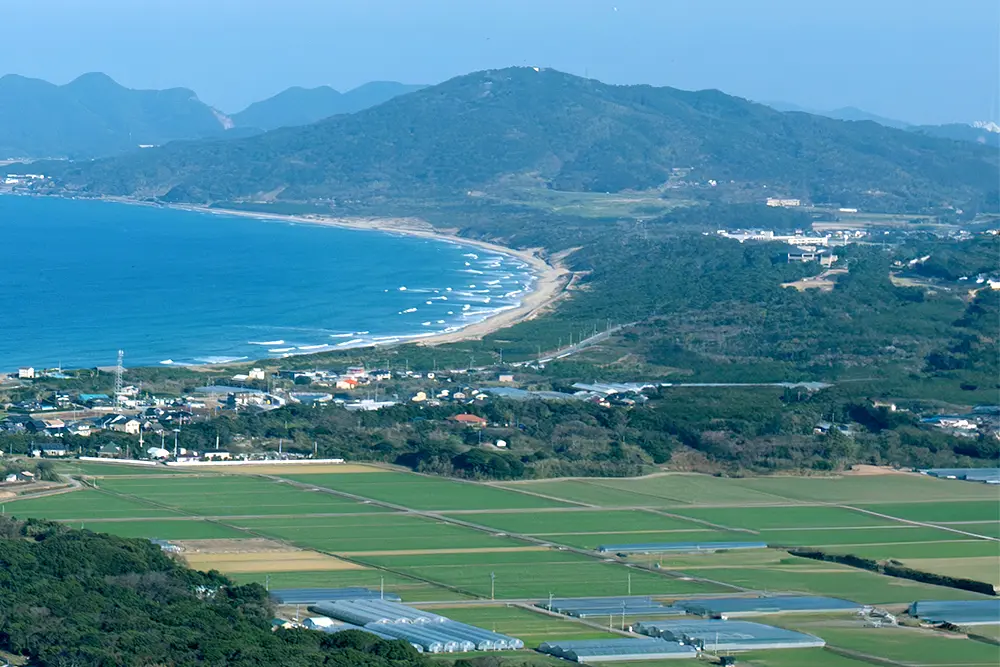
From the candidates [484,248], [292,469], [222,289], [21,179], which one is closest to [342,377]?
[292,469]

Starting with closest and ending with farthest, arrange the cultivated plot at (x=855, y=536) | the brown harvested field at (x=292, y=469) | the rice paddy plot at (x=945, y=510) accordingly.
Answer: the cultivated plot at (x=855, y=536)
the rice paddy plot at (x=945, y=510)
the brown harvested field at (x=292, y=469)

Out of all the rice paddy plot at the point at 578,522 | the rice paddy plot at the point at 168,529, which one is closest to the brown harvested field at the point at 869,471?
the rice paddy plot at the point at 578,522

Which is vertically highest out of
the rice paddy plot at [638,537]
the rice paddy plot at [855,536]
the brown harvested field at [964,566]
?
the rice paddy plot at [855,536]

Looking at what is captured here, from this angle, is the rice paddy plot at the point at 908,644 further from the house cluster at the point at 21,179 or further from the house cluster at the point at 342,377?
the house cluster at the point at 21,179

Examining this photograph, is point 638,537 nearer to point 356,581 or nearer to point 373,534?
point 373,534

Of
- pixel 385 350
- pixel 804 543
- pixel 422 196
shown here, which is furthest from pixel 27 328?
pixel 422 196

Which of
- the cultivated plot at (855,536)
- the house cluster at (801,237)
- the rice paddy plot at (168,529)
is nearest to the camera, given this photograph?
the rice paddy plot at (168,529)
